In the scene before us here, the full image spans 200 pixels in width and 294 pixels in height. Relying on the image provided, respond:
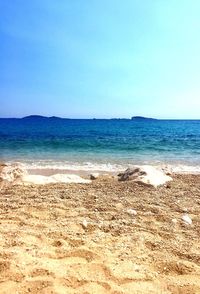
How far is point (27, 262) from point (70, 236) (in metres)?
1.06

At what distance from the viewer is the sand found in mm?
3779

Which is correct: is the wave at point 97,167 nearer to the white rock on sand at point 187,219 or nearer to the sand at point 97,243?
the sand at point 97,243

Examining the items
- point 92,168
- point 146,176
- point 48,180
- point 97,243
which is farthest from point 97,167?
point 97,243

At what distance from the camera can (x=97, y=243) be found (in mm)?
4859

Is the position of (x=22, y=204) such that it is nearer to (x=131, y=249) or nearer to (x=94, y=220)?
(x=94, y=220)

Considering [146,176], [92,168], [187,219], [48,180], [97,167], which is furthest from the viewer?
[97,167]

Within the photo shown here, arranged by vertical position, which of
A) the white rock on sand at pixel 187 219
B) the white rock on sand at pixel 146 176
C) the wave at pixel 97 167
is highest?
the white rock on sand at pixel 146 176

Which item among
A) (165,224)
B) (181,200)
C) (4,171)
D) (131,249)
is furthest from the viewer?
(4,171)

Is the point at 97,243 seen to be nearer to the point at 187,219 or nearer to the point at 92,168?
the point at 187,219

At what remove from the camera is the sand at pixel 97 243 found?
12.4 ft

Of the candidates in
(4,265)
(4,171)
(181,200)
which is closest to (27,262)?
(4,265)

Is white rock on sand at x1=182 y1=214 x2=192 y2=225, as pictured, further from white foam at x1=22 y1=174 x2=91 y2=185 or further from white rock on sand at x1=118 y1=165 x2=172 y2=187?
white foam at x1=22 y1=174 x2=91 y2=185

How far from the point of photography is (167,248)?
481cm

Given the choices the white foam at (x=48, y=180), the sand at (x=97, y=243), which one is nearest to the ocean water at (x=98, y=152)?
the white foam at (x=48, y=180)
